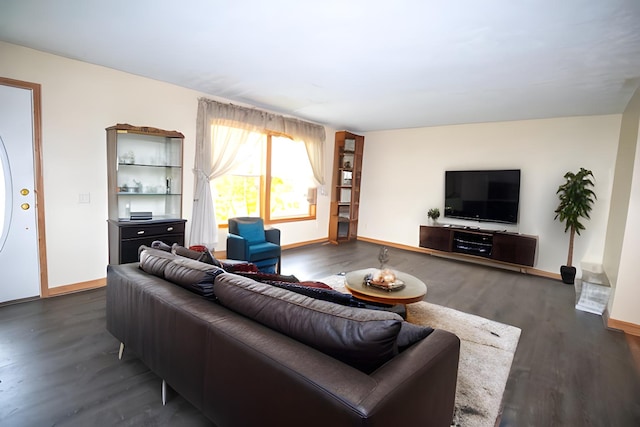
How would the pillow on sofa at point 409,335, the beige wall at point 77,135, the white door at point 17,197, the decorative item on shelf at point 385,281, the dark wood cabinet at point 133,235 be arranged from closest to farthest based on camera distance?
1. the pillow on sofa at point 409,335
2. the decorative item on shelf at point 385,281
3. the white door at point 17,197
4. the beige wall at point 77,135
5. the dark wood cabinet at point 133,235

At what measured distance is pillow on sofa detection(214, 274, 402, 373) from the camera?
3.92 ft

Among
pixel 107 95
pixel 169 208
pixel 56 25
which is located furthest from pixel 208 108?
pixel 56 25

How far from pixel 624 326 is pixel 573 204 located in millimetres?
1972

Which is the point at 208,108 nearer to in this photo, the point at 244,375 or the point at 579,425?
the point at 244,375

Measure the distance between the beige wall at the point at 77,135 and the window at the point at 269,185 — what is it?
1476mm

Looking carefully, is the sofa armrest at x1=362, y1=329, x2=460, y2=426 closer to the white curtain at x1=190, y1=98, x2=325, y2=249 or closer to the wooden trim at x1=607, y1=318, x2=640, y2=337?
the wooden trim at x1=607, y1=318, x2=640, y2=337

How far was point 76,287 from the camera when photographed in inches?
143

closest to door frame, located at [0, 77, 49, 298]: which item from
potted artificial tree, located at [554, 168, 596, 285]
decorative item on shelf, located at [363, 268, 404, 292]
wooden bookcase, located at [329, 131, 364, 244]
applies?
decorative item on shelf, located at [363, 268, 404, 292]

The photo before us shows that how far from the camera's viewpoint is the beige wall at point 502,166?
471cm

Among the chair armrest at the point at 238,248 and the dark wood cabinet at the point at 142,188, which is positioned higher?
the dark wood cabinet at the point at 142,188

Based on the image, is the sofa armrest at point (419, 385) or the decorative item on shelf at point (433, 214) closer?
the sofa armrest at point (419, 385)

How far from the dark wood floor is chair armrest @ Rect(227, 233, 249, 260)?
1.48m

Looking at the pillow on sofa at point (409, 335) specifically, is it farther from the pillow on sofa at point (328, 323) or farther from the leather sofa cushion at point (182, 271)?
the leather sofa cushion at point (182, 271)

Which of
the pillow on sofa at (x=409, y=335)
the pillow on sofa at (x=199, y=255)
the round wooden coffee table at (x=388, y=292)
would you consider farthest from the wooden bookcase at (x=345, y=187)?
the pillow on sofa at (x=409, y=335)
